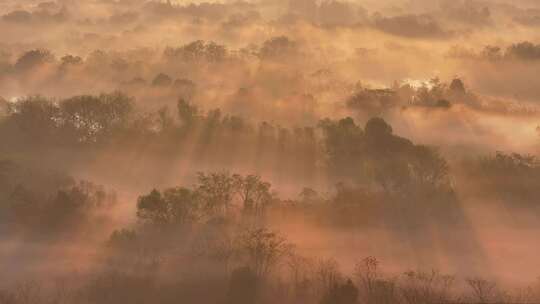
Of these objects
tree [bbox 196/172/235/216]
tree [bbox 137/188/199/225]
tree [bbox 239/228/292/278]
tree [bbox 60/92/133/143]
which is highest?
tree [bbox 60/92/133/143]

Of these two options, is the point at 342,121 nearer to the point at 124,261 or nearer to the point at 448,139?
the point at 448,139

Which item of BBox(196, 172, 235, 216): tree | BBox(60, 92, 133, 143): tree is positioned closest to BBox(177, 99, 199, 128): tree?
BBox(60, 92, 133, 143): tree

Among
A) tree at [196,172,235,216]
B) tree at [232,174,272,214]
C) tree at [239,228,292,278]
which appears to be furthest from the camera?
tree at [232,174,272,214]

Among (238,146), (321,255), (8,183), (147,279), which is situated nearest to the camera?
(147,279)

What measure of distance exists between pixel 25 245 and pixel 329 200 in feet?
212

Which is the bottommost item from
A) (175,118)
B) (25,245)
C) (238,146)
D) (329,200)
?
(25,245)

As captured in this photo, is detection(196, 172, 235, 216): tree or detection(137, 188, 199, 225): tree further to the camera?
detection(196, 172, 235, 216): tree

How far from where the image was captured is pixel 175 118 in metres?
188

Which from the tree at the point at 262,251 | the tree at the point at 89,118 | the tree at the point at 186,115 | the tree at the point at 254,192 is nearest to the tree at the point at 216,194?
the tree at the point at 254,192

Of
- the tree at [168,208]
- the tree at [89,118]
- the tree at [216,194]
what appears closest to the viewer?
the tree at [168,208]

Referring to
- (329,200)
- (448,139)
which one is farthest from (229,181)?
(448,139)

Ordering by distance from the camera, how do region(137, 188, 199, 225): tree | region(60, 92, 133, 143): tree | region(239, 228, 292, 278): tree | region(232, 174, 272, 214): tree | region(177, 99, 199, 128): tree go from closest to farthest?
region(239, 228, 292, 278): tree
region(137, 188, 199, 225): tree
region(232, 174, 272, 214): tree
region(60, 92, 133, 143): tree
region(177, 99, 199, 128): tree

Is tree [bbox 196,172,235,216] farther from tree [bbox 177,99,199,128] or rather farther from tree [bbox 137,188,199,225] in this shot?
tree [bbox 177,99,199,128]

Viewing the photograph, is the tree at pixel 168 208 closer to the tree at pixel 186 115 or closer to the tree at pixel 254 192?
the tree at pixel 254 192
